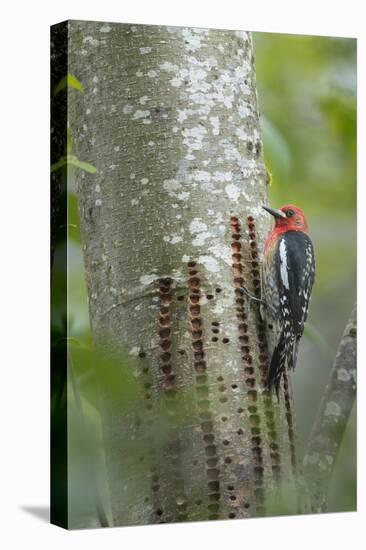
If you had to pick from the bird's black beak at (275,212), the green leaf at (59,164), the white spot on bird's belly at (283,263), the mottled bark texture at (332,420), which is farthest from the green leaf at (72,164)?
the mottled bark texture at (332,420)

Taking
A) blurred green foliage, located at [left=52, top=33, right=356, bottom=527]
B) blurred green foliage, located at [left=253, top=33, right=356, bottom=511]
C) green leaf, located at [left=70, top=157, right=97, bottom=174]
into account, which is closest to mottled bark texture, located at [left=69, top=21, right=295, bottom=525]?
green leaf, located at [left=70, top=157, right=97, bottom=174]

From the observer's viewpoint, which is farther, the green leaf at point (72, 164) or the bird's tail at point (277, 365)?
the bird's tail at point (277, 365)

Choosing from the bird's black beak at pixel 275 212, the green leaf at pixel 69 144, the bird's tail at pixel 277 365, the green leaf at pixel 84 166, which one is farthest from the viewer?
the bird's black beak at pixel 275 212

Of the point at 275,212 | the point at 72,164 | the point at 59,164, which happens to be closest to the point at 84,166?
the point at 72,164

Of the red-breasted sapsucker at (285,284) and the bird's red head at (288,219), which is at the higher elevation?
the bird's red head at (288,219)

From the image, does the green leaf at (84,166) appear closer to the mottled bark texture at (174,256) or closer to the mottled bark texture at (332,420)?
the mottled bark texture at (174,256)

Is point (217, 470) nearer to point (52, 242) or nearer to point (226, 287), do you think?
point (226, 287)

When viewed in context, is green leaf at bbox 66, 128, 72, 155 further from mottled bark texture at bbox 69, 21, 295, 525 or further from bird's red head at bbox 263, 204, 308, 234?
bird's red head at bbox 263, 204, 308, 234
